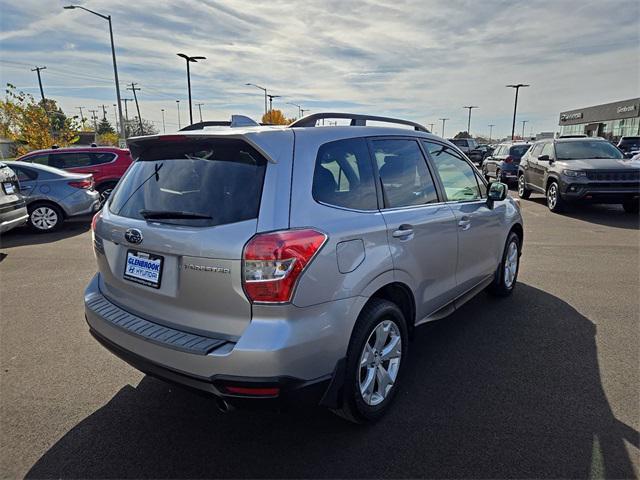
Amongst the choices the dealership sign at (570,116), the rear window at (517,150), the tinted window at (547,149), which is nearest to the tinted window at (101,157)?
the tinted window at (547,149)

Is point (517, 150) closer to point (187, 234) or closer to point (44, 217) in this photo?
point (44, 217)

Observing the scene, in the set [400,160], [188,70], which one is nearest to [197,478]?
[400,160]

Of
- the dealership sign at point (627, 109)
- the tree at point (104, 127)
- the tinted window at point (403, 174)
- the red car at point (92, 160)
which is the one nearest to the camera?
the tinted window at point (403, 174)

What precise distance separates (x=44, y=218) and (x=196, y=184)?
26.7 feet

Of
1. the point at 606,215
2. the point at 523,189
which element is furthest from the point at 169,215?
the point at 523,189

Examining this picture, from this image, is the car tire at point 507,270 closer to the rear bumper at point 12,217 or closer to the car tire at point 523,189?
the rear bumper at point 12,217

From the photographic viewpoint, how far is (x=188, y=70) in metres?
30.9

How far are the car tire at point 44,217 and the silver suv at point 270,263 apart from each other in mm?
7136

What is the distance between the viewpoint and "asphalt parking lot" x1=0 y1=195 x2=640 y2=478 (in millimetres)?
2338

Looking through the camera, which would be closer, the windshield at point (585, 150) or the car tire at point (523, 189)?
the windshield at point (585, 150)

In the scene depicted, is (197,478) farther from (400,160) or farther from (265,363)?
(400,160)

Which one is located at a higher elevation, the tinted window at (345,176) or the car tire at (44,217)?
Result: the tinted window at (345,176)

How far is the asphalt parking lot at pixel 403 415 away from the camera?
2338 mm

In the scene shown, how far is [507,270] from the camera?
4711 millimetres
